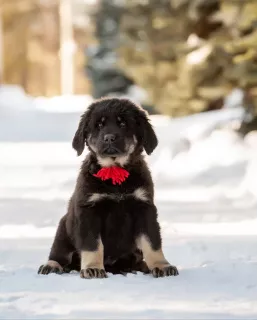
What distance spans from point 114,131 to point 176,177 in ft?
24.8

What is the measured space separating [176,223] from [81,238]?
3.48 m

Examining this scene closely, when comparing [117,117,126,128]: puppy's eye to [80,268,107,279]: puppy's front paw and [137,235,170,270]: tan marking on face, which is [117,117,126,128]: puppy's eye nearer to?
[137,235,170,270]: tan marking on face

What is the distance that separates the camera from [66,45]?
193ft

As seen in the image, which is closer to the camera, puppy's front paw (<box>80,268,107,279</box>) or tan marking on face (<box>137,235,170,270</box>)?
puppy's front paw (<box>80,268,107,279</box>)

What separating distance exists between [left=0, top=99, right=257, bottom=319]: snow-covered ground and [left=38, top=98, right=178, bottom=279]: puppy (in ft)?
0.69

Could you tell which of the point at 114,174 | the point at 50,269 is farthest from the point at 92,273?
the point at 114,174

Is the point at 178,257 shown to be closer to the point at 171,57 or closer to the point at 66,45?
the point at 171,57

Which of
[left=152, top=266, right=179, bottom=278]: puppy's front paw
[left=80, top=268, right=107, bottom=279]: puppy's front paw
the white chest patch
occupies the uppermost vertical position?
the white chest patch

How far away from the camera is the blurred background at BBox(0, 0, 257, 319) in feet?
17.1

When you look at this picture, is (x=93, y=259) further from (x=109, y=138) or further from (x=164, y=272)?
(x=109, y=138)

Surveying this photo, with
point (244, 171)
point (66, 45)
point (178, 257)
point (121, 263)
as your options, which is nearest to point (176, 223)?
point (178, 257)

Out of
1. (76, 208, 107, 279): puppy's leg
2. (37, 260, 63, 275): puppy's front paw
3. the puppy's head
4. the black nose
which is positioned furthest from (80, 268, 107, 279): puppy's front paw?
the black nose

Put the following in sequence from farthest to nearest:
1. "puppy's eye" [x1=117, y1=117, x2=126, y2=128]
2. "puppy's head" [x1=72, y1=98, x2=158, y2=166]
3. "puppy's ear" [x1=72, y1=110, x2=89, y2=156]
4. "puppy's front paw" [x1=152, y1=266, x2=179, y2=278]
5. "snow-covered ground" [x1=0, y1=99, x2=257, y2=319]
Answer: "puppy's ear" [x1=72, y1=110, x2=89, y2=156] < "puppy's eye" [x1=117, y1=117, x2=126, y2=128] < "puppy's head" [x1=72, y1=98, x2=158, y2=166] < "puppy's front paw" [x1=152, y1=266, x2=179, y2=278] < "snow-covered ground" [x1=0, y1=99, x2=257, y2=319]

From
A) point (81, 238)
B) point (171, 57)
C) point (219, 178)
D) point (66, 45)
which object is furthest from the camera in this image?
point (66, 45)
